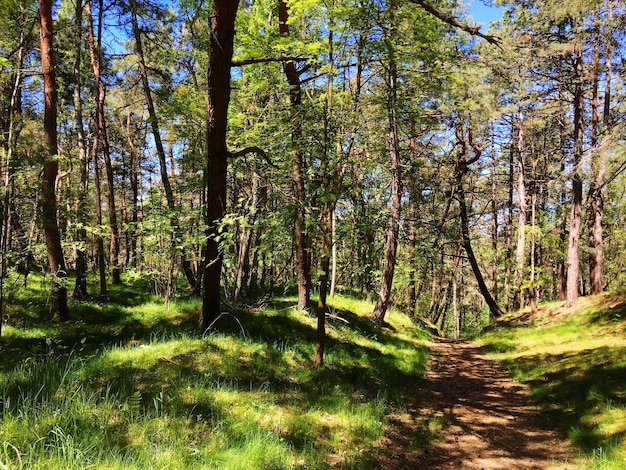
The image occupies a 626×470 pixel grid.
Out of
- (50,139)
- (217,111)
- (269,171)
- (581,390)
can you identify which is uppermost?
Answer: (50,139)

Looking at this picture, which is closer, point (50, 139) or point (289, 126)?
point (289, 126)

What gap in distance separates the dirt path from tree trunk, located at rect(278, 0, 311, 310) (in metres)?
3.11

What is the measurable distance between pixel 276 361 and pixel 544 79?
1509 cm

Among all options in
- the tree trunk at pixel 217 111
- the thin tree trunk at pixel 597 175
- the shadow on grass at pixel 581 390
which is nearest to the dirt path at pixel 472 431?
the shadow on grass at pixel 581 390

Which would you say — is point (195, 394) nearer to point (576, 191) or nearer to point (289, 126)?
point (289, 126)

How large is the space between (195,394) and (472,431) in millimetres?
4102

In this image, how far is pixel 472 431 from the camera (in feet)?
18.3

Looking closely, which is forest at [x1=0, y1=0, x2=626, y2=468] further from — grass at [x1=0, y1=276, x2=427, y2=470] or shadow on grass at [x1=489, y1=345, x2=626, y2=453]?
shadow on grass at [x1=489, y1=345, x2=626, y2=453]

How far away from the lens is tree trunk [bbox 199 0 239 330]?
512 centimetres

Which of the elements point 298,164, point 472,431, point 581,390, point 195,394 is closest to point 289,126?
point 298,164

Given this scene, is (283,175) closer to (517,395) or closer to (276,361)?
(276,361)

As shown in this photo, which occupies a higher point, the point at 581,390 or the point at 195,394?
the point at 195,394

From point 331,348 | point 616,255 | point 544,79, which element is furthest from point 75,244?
point 616,255

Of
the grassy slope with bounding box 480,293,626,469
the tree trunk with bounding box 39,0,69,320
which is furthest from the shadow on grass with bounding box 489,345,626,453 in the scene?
the tree trunk with bounding box 39,0,69,320
